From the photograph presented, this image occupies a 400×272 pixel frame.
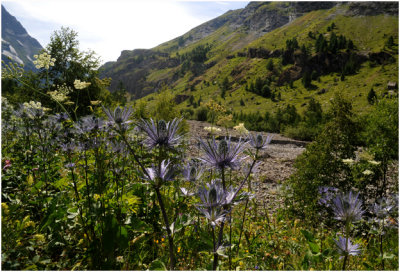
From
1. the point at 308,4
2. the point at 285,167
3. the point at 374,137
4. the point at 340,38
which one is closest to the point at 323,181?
the point at 374,137

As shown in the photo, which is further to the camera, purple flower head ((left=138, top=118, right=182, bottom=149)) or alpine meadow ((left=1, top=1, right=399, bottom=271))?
alpine meadow ((left=1, top=1, right=399, bottom=271))

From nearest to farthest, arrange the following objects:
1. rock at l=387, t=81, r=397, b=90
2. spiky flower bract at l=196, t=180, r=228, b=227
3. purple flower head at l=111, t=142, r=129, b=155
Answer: spiky flower bract at l=196, t=180, r=228, b=227 → purple flower head at l=111, t=142, r=129, b=155 → rock at l=387, t=81, r=397, b=90

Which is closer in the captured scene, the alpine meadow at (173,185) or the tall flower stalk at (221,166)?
the tall flower stalk at (221,166)

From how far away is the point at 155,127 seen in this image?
1712 mm

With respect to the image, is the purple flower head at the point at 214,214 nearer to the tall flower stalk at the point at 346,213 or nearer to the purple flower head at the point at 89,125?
the tall flower stalk at the point at 346,213

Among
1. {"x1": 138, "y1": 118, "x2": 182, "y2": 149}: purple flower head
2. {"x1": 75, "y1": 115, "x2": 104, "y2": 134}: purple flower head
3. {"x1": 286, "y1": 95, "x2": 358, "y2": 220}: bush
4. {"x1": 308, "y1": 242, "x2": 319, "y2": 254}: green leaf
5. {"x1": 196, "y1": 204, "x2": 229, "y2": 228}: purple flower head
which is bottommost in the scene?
{"x1": 286, "y1": 95, "x2": 358, "y2": 220}: bush

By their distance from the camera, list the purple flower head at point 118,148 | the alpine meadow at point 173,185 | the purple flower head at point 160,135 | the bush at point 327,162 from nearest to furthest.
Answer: the purple flower head at point 160,135 → the alpine meadow at point 173,185 → the purple flower head at point 118,148 → the bush at point 327,162

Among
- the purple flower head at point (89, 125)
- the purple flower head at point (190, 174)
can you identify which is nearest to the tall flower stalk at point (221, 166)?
the purple flower head at point (190, 174)

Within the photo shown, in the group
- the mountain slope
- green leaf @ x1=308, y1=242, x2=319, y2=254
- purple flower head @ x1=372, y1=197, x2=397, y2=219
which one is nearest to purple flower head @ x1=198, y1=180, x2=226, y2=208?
green leaf @ x1=308, y1=242, x2=319, y2=254

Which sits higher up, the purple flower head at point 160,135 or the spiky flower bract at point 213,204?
the purple flower head at point 160,135

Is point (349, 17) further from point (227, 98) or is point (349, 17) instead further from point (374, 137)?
point (374, 137)

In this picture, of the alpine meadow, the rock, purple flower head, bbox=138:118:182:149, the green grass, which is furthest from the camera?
the green grass

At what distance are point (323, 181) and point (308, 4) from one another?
193906 millimetres

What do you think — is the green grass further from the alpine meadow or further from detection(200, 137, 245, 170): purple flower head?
detection(200, 137, 245, 170): purple flower head
